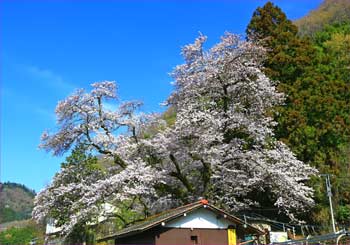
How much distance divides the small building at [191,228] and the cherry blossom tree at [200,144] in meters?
3.84

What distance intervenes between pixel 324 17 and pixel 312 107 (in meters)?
31.0

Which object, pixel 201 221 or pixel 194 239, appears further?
pixel 201 221

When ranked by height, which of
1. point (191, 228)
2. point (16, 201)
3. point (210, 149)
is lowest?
point (191, 228)

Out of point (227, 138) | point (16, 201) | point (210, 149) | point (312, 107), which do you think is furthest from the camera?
point (16, 201)

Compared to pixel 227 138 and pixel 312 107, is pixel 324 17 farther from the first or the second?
pixel 227 138

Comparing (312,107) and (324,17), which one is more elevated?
(324,17)

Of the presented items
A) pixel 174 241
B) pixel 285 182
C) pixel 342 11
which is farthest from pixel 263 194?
pixel 342 11

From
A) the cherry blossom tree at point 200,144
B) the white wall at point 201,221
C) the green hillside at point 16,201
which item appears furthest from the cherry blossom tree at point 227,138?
the green hillside at point 16,201

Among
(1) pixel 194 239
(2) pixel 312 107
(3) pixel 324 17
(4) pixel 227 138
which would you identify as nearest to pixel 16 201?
(3) pixel 324 17

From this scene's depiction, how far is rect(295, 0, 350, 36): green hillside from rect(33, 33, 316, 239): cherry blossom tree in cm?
2509

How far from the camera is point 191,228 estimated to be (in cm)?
1155

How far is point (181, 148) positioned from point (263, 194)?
5100mm

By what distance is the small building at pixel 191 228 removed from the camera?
11234 mm

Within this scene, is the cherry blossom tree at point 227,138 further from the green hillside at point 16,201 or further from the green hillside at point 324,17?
the green hillside at point 16,201
